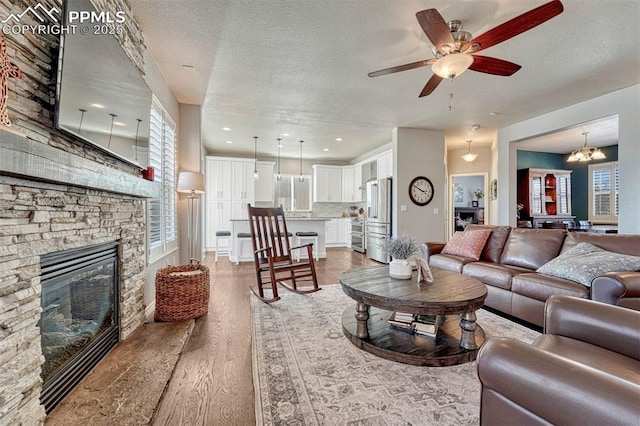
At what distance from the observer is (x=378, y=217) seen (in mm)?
5988

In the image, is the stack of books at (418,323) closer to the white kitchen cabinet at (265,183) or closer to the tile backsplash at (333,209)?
the white kitchen cabinet at (265,183)

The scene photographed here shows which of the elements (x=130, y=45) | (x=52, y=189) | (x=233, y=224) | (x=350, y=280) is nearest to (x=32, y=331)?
(x=52, y=189)

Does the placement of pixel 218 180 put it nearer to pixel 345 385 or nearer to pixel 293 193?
pixel 293 193

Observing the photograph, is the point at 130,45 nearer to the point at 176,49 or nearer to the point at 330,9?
the point at 176,49

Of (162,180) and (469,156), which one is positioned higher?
(469,156)

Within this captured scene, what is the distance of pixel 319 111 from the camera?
4.44 meters

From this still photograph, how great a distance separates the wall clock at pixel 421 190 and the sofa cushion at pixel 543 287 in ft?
9.53

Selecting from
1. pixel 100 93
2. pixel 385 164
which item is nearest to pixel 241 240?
pixel 385 164

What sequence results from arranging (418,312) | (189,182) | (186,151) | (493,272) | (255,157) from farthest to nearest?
(255,157) < (186,151) < (189,182) < (493,272) < (418,312)

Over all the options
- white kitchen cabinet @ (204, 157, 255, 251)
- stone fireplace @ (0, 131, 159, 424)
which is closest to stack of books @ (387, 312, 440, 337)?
stone fireplace @ (0, 131, 159, 424)

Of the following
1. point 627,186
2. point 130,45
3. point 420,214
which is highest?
point 130,45

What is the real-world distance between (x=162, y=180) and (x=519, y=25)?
11.6 ft

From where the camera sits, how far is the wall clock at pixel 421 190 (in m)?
5.44

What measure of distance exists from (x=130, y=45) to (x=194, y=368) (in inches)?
95.8
